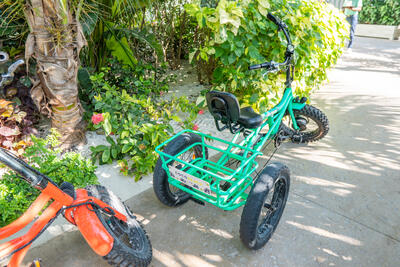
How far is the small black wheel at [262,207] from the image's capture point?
1833mm

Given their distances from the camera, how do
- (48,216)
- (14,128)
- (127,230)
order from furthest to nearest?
(14,128) → (127,230) → (48,216)

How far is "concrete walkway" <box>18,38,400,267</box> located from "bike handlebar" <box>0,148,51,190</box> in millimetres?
788

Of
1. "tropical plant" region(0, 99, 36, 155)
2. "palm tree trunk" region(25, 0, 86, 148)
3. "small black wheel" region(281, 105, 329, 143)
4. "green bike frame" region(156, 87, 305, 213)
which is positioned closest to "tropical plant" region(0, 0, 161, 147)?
"palm tree trunk" region(25, 0, 86, 148)

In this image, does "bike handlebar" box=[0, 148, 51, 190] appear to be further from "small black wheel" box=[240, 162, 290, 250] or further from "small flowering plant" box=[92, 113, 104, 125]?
"small black wheel" box=[240, 162, 290, 250]

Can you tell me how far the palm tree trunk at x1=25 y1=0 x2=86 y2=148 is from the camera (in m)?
2.33

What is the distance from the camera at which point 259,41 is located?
11.4ft

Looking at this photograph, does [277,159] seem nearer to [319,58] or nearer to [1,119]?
[319,58]

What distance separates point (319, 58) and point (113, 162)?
10.7 ft

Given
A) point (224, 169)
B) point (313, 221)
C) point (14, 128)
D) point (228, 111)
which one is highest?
point (228, 111)

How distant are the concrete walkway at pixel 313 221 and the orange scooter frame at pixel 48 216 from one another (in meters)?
0.49

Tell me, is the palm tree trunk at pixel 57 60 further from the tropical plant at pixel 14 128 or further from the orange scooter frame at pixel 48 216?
the orange scooter frame at pixel 48 216

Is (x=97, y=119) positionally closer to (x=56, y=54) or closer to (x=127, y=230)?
(x=56, y=54)

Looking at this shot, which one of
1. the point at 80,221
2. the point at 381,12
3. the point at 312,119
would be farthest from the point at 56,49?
the point at 381,12

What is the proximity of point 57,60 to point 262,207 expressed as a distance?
2124 mm
